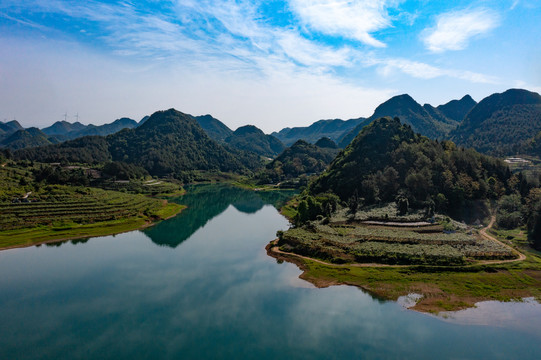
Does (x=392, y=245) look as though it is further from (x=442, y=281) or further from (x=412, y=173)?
(x=412, y=173)

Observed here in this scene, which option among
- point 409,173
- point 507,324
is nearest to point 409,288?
point 507,324

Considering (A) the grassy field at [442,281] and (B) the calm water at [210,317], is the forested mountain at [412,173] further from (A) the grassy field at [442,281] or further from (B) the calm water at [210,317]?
(B) the calm water at [210,317]

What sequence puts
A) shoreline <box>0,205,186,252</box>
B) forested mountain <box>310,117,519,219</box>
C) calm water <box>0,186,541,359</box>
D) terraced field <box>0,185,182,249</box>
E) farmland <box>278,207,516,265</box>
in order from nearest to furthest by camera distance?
1. calm water <box>0,186,541,359</box>
2. farmland <box>278,207,516,265</box>
3. shoreline <box>0,205,186,252</box>
4. terraced field <box>0,185,182,249</box>
5. forested mountain <box>310,117,519,219</box>

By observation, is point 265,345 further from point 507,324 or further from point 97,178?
point 97,178

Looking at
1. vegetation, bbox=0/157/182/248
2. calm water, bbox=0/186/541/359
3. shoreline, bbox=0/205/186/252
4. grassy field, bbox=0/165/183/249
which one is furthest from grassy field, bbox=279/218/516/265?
vegetation, bbox=0/157/182/248

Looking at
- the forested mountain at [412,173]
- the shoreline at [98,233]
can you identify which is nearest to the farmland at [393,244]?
the forested mountain at [412,173]

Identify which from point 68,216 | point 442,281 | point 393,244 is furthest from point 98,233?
point 442,281

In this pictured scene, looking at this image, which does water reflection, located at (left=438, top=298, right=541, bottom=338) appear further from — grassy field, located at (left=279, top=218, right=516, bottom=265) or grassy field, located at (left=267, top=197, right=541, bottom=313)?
grassy field, located at (left=279, top=218, right=516, bottom=265)
